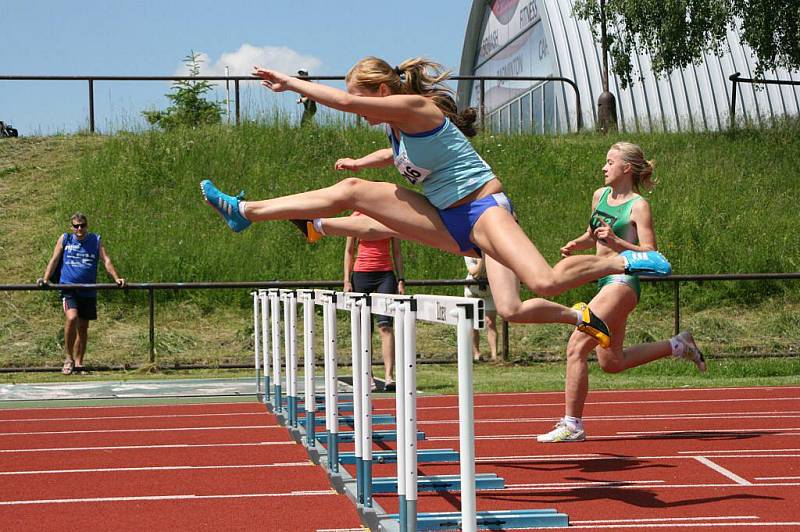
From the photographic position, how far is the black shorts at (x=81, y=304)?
46.8 feet

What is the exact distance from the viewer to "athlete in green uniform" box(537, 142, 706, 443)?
284 inches

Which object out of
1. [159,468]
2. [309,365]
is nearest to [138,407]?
[159,468]

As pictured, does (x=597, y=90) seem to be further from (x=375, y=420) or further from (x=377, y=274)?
(x=375, y=420)

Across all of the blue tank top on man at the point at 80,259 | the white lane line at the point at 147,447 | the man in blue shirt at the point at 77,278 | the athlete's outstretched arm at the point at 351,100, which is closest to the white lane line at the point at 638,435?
the white lane line at the point at 147,447

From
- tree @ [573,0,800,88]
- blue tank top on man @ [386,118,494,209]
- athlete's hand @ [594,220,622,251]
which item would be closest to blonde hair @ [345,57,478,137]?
blue tank top on man @ [386,118,494,209]

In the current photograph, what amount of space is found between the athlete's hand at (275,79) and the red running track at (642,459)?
2139 mm

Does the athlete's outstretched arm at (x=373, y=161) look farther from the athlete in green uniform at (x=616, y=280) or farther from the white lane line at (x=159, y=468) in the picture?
the white lane line at (x=159, y=468)

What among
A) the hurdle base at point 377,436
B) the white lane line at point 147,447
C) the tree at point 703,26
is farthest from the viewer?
the tree at point 703,26

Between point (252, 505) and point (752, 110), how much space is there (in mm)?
25312

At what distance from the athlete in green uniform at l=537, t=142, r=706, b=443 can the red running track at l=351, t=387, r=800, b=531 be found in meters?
0.48

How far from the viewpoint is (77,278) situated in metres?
14.6

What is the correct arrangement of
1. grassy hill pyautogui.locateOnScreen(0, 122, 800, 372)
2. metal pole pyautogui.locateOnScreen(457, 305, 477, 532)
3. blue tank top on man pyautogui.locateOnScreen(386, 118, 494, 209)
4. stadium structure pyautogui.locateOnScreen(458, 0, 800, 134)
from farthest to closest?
1. stadium structure pyautogui.locateOnScreen(458, 0, 800, 134)
2. grassy hill pyautogui.locateOnScreen(0, 122, 800, 372)
3. blue tank top on man pyautogui.locateOnScreen(386, 118, 494, 209)
4. metal pole pyautogui.locateOnScreen(457, 305, 477, 532)

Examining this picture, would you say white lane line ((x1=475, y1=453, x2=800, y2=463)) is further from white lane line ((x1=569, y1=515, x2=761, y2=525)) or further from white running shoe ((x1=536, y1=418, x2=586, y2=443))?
white lane line ((x1=569, y1=515, x2=761, y2=525))

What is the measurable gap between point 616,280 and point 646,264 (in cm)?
85
